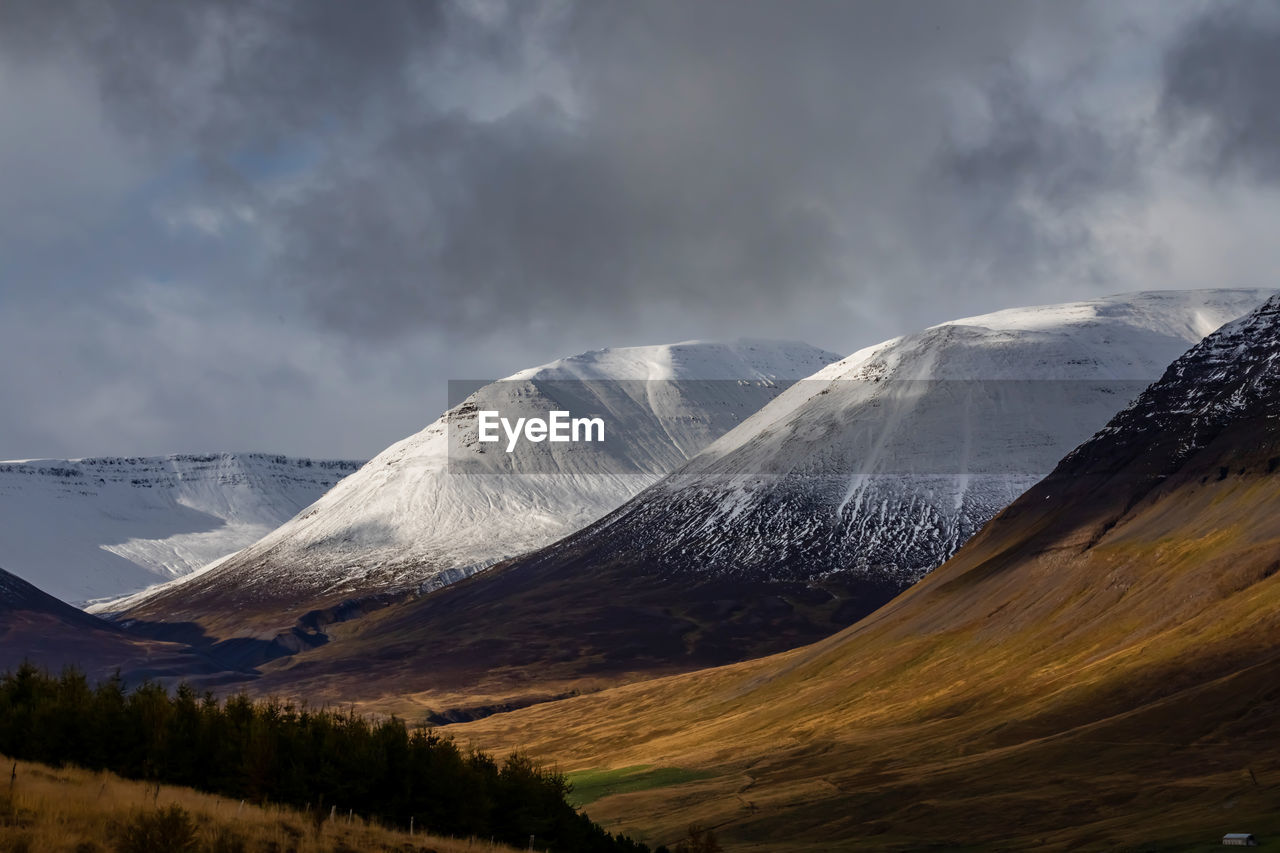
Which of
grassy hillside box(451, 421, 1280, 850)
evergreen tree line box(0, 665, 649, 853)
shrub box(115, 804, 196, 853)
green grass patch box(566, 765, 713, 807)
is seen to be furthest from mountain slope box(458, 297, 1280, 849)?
shrub box(115, 804, 196, 853)

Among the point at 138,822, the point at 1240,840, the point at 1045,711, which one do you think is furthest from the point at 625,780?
the point at 138,822

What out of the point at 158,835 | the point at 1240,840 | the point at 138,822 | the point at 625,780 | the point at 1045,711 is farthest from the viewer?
the point at 625,780

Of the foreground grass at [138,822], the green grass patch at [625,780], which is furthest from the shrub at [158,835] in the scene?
the green grass patch at [625,780]

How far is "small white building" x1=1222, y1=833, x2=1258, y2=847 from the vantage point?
70.6m

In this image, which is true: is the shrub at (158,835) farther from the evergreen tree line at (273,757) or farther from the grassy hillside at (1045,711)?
the grassy hillside at (1045,711)

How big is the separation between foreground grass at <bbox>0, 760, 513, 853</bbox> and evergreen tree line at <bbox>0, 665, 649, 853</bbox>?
811 centimetres

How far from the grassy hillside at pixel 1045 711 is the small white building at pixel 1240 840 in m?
2.21

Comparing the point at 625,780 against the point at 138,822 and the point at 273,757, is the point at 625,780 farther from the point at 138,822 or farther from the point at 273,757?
the point at 138,822

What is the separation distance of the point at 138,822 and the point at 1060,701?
10646 cm

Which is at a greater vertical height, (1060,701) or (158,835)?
(1060,701)

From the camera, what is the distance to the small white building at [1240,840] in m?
70.6

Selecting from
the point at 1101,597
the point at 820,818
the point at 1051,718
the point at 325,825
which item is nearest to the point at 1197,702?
the point at 1051,718

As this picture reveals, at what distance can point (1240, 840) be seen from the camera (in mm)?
71000

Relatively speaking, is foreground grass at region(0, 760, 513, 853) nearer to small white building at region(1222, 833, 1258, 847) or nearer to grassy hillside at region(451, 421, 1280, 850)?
small white building at region(1222, 833, 1258, 847)
